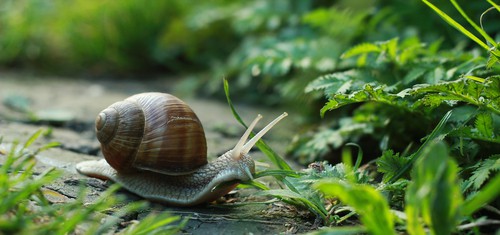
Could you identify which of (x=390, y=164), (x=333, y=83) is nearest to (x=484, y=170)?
(x=390, y=164)

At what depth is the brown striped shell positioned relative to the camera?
7.62 feet

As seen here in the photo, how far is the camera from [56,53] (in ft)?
20.7

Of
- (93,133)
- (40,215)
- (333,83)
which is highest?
(333,83)

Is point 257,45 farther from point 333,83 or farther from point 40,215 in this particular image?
point 40,215

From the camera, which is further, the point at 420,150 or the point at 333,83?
the point at 333,83

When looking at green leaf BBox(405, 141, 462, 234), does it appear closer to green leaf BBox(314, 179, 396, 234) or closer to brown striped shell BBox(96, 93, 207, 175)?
green leaf BBox(314, 179, 396, 234)

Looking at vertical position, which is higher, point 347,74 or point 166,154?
point 347,74

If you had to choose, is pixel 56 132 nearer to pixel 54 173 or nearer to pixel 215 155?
pixel 215 155

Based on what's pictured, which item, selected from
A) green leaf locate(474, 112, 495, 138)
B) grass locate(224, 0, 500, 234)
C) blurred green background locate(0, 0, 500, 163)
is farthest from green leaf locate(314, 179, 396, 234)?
blurred green background locate(0, 0, 500, 163)

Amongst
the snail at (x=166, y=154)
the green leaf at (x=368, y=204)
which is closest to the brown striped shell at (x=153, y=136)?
the snail at (x=166, y=154)

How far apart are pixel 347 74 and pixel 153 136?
98 centimetres

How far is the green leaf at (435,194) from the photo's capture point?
1.44m

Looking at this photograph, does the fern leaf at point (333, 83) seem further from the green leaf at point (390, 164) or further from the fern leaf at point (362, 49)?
the green leaf at point (390, 164)

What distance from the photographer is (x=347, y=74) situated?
8.67 ft
